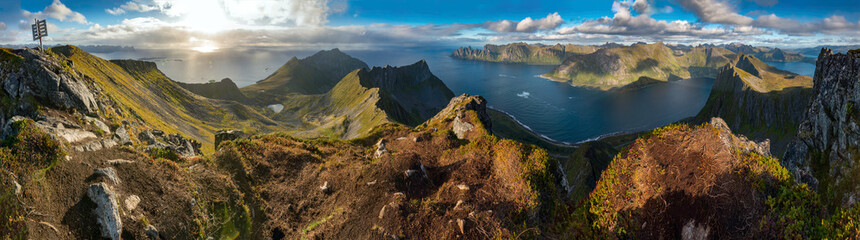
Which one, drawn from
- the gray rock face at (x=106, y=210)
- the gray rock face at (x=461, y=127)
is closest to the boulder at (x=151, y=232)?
the gray rock face at (x=106, y=210)

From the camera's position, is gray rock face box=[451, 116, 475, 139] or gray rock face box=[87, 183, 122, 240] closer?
gray rock face box=[87, 183, 122, 240]

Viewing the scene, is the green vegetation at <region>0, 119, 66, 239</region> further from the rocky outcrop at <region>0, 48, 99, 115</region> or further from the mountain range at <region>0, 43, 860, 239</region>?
the rocky outcrop at <region>0, 48, 99, 115</region>

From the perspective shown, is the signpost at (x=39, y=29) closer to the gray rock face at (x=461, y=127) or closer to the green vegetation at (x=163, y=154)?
the green vegetation at (x=163, y=154)

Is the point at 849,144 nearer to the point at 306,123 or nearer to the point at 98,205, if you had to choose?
the point at 98,205

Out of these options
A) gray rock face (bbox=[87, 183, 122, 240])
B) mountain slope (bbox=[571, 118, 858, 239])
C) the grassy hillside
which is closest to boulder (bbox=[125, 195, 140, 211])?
gray rock face (bbox=[87, 183, 122, 240])

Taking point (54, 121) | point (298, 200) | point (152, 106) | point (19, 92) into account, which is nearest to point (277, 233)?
point (298, 200)

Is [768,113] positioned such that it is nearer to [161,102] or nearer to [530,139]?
[530,139]
